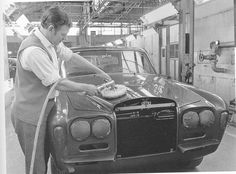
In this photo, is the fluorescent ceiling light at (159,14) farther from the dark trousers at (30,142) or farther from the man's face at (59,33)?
the dark trousers at (30,142)

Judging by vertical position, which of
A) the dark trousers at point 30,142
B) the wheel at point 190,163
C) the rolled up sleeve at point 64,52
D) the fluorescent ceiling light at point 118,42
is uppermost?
the fluorescent ceiling light at point 118,42

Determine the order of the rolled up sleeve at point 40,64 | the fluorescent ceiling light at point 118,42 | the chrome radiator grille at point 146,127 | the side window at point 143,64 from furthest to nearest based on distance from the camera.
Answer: the side window at point 143,64, the fluorescent ceiling light at point 118,42, the chrome radiator grille at point 146,127, the rolled up sleeve at point 40,64

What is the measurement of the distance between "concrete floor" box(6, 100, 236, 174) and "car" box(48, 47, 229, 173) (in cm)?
9

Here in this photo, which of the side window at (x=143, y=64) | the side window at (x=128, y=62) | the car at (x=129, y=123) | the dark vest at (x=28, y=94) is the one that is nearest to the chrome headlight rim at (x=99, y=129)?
the car at (x=129, y=123)

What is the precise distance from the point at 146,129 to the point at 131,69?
60 cm

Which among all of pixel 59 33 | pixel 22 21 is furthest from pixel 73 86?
pixel 22 21

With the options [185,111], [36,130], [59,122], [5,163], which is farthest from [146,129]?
[5,163]

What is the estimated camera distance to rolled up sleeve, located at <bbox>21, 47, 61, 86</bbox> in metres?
1.50

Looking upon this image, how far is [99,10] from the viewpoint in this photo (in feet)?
6.55

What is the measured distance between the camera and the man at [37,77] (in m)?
1.51

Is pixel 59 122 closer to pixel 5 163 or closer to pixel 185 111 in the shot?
pixel 5 163

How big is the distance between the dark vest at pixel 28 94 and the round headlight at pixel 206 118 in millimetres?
1019

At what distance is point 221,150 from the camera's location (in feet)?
7.00

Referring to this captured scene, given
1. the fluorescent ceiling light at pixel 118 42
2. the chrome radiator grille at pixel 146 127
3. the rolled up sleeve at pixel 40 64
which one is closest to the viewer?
the rolled up sleeve at pixel 40 64
